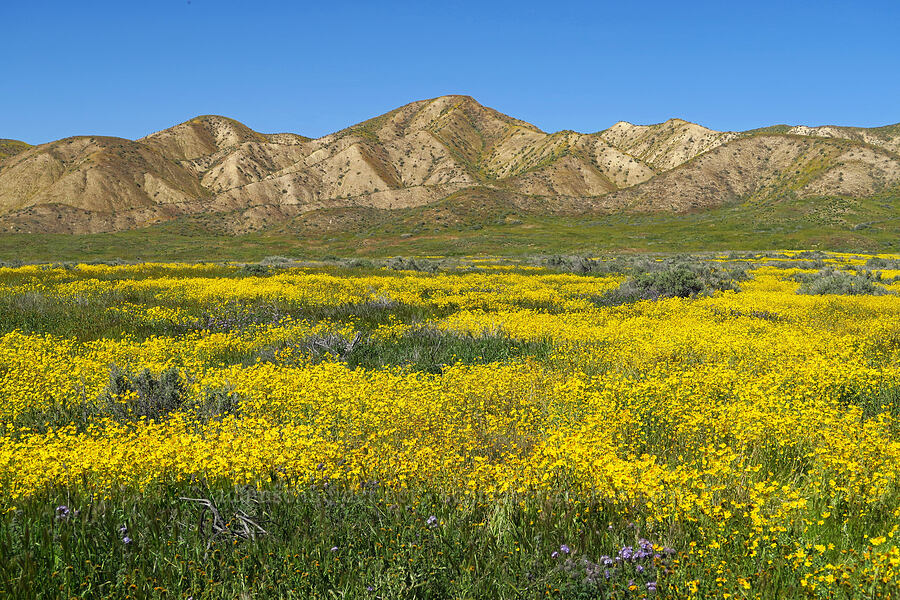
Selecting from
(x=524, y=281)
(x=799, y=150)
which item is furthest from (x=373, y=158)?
(x=524, y=281)

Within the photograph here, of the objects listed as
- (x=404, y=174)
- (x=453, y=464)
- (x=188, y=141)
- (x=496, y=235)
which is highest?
(x=188, y=141)

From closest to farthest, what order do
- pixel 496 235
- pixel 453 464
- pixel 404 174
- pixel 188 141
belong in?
→ pixel 453 464 → pixel 496 235 → pixel 404 174 → pixel 188 141

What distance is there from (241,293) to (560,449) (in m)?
17.2

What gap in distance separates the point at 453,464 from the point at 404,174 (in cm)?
17004

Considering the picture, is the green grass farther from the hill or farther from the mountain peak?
the mountain peak

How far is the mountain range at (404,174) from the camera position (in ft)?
401

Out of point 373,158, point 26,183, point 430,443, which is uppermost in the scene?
point 373,158

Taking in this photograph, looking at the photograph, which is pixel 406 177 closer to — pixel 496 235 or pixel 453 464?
pixel 496 235

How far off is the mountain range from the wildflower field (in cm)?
11282

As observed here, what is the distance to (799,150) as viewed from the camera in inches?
5236

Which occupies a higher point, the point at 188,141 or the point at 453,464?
the point at 188,141

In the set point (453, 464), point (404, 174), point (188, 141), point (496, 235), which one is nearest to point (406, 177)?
point (404, 174)

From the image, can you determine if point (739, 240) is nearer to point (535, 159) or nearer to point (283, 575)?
point (283, 575)

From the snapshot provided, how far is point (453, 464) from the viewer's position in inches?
209
